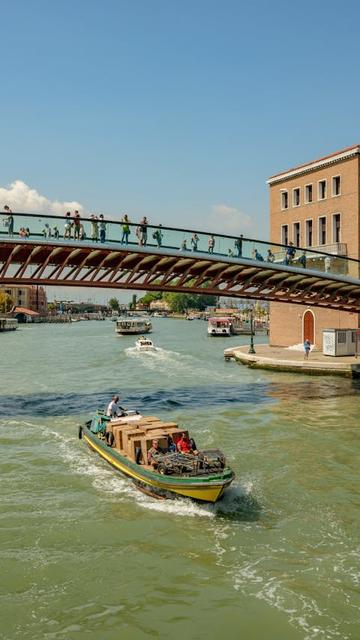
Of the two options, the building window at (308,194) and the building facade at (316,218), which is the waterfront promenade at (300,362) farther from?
the building window at (308,194)

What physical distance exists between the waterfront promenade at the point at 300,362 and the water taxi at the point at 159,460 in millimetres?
21628

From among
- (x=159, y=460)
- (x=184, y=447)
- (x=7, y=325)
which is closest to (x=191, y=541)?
(x=159, y=460)

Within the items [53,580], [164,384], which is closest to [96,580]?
[53,580]

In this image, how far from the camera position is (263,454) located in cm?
2005

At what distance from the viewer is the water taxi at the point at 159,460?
14.6 metres

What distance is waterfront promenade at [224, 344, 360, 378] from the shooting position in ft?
127

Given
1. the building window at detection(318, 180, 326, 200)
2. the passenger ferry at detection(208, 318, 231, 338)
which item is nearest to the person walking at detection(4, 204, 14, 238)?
the building window at detection(318, 180, 326, 200)

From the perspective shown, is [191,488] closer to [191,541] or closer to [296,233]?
[191,541]

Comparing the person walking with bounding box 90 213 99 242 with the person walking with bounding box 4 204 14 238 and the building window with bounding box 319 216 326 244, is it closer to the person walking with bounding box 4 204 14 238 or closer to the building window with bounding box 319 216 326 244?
the person walking with bounding box 4 204 14 238

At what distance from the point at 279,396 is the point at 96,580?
21.6 meters

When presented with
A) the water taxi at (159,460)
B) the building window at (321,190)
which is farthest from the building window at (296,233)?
the water taxi at (159,460)

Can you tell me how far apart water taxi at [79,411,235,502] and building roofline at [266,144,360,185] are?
32164 mm

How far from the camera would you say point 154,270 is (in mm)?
29688

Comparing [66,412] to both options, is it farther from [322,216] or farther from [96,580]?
[322,216]
